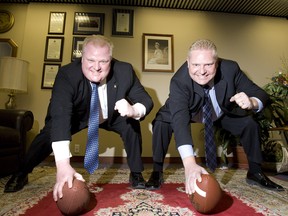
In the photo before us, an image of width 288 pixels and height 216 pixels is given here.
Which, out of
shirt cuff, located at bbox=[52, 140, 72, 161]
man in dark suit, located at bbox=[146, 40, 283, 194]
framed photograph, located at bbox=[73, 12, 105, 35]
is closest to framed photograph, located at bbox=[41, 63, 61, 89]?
framed photograph, located at bbox=[73, 12, 105, 35]

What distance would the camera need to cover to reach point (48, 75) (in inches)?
134

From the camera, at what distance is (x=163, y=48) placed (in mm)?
3545

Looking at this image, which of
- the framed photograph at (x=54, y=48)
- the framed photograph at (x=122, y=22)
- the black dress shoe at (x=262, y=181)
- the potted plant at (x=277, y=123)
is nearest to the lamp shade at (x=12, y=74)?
the framed photograph at (x=54, y=48)

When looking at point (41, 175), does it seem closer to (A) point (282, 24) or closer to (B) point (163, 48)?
(B) point (163, 48)

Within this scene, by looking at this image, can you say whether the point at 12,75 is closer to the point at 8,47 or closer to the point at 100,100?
the point at 8,47

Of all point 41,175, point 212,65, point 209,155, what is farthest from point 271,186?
point 41,175

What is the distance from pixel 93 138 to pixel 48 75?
2.33 metres

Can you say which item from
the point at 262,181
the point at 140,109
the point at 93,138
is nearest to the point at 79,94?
the point at 93,138

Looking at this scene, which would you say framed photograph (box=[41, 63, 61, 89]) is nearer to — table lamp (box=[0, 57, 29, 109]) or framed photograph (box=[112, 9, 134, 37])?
table lamp (box=[0, 57, 29, 109])

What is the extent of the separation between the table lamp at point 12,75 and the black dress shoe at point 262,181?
111 inches

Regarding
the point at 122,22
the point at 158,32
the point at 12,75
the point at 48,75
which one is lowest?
the point at 12,75

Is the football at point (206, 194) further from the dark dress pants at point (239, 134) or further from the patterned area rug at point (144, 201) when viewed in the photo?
the dark dress pants at point (239, 134)

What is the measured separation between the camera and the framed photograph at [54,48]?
11.3ft

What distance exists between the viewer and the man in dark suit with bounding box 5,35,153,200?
1.30m
